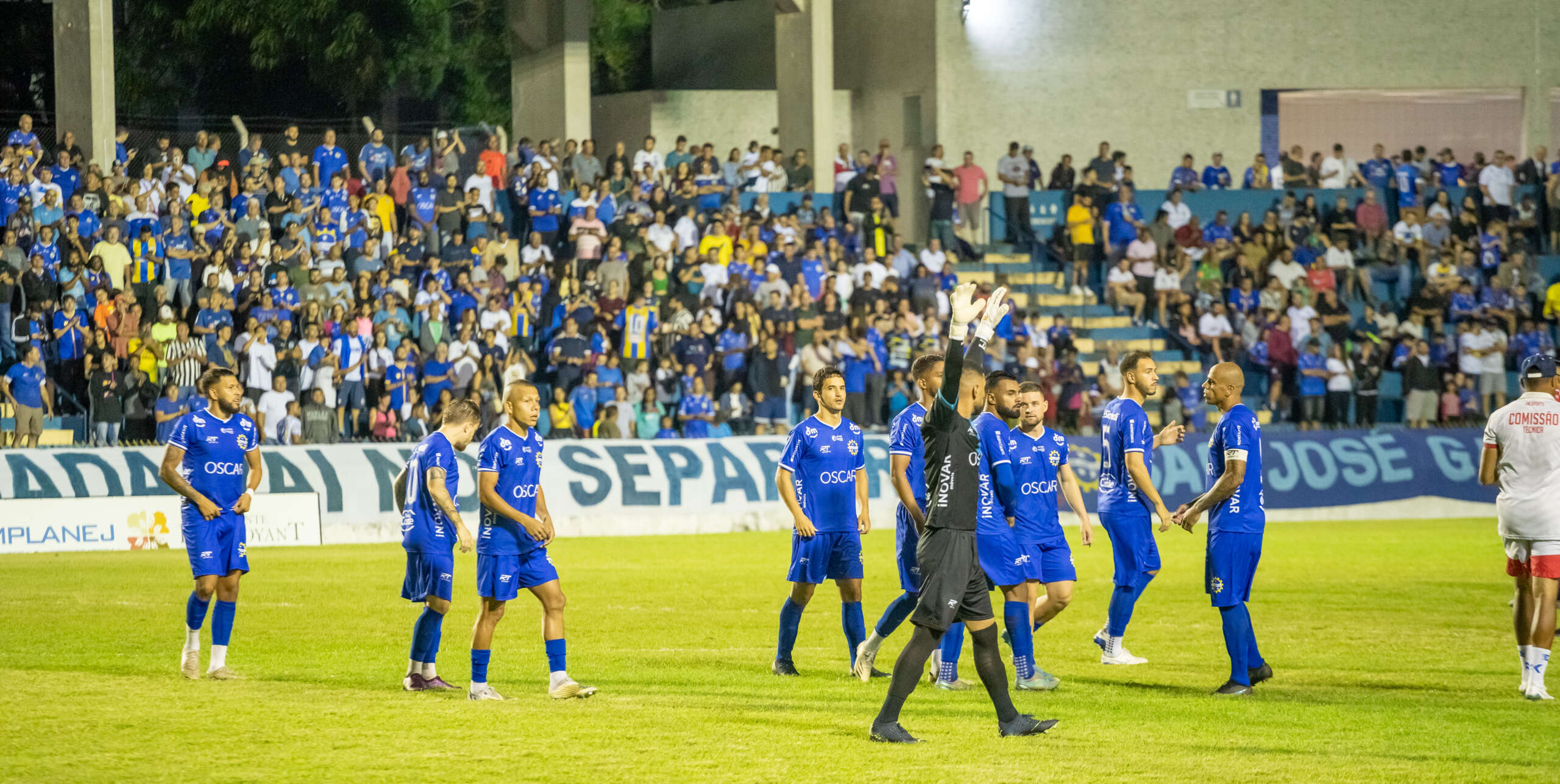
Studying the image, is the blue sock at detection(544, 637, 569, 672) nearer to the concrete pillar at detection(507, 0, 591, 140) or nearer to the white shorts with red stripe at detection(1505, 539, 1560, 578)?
the white shorts with red stripe at detection(1505, 539, 1560, 578)

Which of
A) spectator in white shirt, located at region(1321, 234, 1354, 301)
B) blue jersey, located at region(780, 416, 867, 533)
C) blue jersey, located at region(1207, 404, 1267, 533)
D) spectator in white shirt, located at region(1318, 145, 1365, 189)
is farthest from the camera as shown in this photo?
spectator in white shirt, located at region(1318, 145, 1365, 189)

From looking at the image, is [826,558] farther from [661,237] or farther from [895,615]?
[661,237]

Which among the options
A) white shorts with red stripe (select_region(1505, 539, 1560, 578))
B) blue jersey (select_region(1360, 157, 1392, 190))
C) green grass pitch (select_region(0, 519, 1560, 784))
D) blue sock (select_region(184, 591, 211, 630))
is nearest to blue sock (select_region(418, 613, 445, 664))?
green grass pitch (select_region(0, 519, 1560, 784))

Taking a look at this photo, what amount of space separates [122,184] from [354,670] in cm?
1711

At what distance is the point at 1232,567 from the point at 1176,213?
23285mm

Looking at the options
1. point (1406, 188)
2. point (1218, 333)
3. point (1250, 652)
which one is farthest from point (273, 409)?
point (1406, 188)

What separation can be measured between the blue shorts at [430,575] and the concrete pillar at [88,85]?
21.7 metres

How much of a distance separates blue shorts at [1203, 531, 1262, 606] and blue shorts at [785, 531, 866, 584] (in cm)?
244

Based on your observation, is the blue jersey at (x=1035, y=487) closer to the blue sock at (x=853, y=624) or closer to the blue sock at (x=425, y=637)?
the blue sock at (x=853, y=624)

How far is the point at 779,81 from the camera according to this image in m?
35.2

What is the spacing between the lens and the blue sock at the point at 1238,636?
11141 mm

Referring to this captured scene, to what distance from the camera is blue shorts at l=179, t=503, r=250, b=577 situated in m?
11.9

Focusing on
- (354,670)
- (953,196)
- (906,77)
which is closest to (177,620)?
(354,670)

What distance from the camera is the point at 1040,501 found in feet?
39.4
